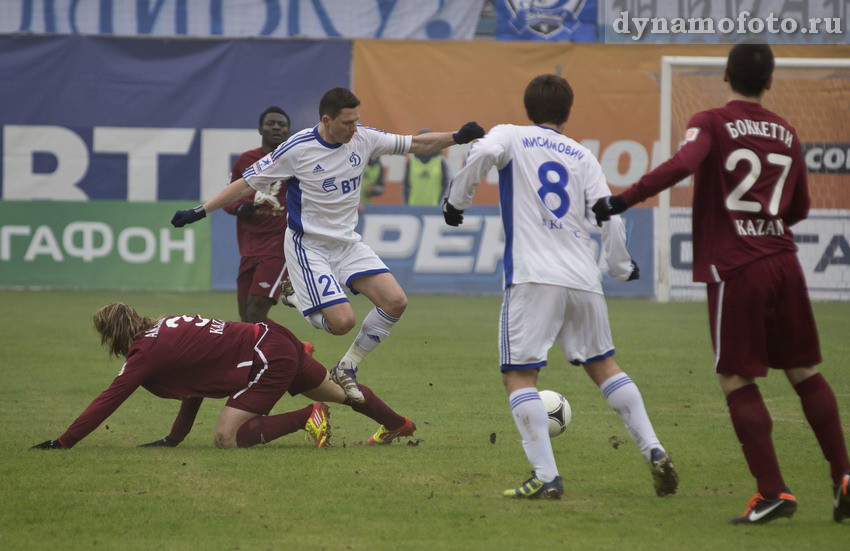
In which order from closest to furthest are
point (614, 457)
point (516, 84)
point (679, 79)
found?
point (614, 457) → point (679, 79) → point (516, 84)

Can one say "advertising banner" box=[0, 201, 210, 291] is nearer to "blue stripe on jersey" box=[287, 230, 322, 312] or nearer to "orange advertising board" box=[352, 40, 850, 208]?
"orange advertising board" box=[352, 40, 850, 208]

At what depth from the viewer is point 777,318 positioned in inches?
192

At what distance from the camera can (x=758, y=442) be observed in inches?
190

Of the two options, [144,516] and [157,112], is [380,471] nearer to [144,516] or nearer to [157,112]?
[144,516]

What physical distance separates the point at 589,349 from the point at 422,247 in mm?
12655

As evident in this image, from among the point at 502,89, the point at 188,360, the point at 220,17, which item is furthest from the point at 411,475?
the point at 220,17

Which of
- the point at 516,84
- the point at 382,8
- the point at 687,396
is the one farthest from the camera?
the point at 382,8

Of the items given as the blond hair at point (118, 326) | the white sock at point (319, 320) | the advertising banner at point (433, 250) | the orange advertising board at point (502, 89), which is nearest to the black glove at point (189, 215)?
the blond hair at point (118, 326)

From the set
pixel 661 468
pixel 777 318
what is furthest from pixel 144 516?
pixel 777 318

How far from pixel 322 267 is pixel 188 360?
1389 mm

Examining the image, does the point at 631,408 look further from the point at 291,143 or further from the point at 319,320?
the point at 291,143

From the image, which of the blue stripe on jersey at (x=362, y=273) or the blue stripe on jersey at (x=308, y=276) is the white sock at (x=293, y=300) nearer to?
the blue stripe on jersey at (x=308, y=276)

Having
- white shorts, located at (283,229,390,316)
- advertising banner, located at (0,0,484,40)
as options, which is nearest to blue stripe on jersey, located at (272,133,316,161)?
white shorts, located at (283,229,390,316)

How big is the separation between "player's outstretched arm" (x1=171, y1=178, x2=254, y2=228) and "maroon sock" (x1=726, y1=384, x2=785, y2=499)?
11.7 ft
